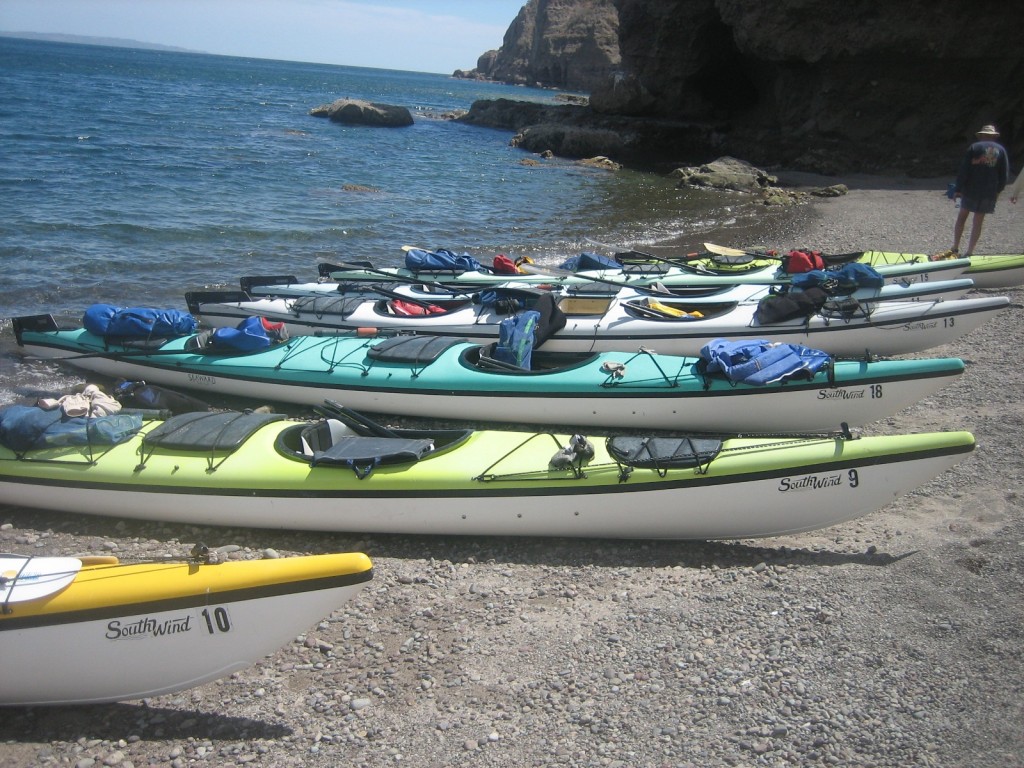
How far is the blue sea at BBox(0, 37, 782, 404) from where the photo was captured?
43.0 feet

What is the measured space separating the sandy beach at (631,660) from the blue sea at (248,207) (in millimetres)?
6137

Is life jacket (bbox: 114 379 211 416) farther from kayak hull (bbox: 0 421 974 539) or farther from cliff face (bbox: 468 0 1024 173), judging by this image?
cliff face (bbox: 468 0 1024 173)

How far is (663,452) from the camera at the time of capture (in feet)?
17.2

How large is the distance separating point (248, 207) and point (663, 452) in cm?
1605


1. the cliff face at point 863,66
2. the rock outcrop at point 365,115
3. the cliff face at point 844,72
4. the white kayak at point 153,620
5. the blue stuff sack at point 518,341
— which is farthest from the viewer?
the rock outcrop at point 365,115

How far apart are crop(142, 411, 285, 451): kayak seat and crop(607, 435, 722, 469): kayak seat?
113 inches

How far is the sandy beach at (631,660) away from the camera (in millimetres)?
3635

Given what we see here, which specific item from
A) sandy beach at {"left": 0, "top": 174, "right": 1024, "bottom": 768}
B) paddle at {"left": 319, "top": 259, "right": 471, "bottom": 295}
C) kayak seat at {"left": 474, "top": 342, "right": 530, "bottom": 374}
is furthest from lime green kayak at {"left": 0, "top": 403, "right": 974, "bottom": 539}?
paddle at {"left": 319, "top": 259, "right": 471, "bottom": 295}

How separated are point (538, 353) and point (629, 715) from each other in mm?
4618

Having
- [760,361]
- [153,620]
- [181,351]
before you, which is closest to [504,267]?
[181,351]

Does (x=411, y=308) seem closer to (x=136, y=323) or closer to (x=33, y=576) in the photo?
(x=136, y=323)

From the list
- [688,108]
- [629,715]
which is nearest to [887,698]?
[629,715]

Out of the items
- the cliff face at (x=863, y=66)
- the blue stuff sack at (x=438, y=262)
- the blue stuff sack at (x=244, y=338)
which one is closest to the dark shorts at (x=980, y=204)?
the blue stuff sack at (x=438, y=262)

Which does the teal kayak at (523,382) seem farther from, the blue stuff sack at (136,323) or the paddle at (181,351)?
the blue stuff sack at (136,323)
